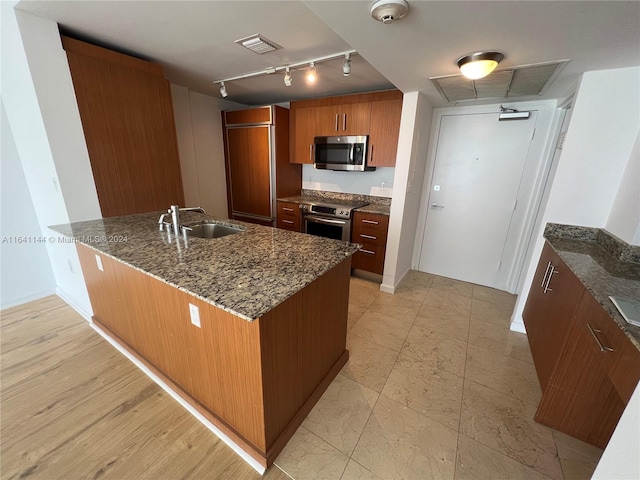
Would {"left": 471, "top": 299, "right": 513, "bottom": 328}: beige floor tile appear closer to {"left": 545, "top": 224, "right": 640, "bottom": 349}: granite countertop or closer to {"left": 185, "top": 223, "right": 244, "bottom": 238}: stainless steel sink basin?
{"left": 545, "top": 224, "right": 640, "bottom": 349}: granite countertop

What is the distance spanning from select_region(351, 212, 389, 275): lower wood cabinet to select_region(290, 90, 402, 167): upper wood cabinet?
664mm

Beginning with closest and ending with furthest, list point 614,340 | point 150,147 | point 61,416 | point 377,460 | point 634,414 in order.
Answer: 1. point 634,414
2. point 614,340
3. point 377,460
4. point 61,416
5. point 150,147

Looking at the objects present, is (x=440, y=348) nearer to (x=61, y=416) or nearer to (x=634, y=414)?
(x=634, y=414)

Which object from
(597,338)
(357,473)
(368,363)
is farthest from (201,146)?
(597,338)

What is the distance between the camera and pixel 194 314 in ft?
4.07

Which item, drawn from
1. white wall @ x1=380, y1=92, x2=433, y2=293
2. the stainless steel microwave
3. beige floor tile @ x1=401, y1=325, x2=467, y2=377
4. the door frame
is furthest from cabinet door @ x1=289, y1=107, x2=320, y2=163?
beige floor tile @ x1=401, y1=325, x2=467, y2=377

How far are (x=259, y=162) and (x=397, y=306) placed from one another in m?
2.74

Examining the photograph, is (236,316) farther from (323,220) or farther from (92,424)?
(323,220)

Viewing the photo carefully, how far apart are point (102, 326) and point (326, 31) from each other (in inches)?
115

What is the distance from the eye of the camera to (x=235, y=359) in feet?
3.82

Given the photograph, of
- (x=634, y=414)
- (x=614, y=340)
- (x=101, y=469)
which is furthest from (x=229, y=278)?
(x=614, y=340)

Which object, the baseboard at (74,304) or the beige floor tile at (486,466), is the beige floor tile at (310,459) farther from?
the baseboard at (74,304)

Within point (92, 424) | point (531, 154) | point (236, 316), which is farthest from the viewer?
point (531, 154)

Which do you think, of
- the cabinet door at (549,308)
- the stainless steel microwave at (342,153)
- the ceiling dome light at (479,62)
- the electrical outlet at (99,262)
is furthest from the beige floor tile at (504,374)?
the electrical outlet at (99,262)
